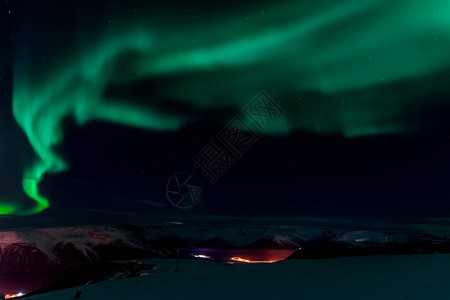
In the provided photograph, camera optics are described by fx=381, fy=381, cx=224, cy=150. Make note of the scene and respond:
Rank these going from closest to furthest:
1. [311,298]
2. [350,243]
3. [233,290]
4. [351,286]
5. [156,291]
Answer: [311,298] → [351,286] → [233,290] → [156,291] → [350,243]

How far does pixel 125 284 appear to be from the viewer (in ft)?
67.9

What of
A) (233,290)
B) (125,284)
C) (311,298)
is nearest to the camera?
(311,298)

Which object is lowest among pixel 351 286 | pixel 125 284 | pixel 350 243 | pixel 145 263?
pixel 350 243

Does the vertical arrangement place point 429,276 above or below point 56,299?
above

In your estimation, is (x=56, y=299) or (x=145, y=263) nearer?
(x=56, y=299)

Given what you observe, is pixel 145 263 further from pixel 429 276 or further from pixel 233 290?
pixel 429 276

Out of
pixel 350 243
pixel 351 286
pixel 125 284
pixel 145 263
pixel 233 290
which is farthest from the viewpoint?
pixel 350 243

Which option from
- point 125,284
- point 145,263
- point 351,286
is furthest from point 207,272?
point 145,263

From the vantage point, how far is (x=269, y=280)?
1870 centimetres

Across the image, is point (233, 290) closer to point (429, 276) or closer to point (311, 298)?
point (311, 298)

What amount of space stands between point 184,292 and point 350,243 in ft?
607

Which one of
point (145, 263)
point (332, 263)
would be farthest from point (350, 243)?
point (332, 263)

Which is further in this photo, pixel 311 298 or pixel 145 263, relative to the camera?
pixel 145 263

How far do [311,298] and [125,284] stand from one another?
35.8 feet
